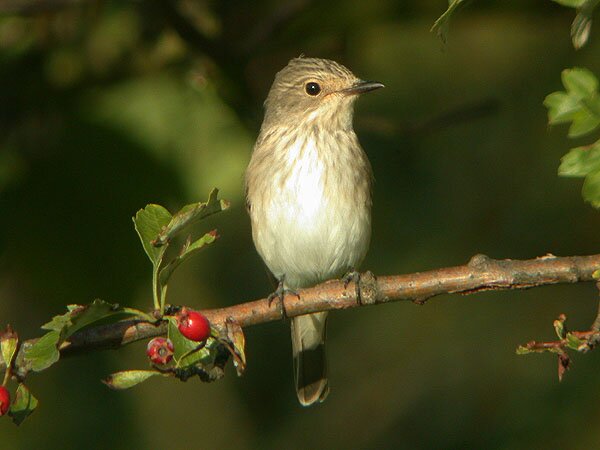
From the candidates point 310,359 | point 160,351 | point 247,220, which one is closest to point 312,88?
point 310,359

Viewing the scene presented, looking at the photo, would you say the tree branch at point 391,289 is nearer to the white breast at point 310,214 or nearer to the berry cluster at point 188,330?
the berry cluster at point 188,330

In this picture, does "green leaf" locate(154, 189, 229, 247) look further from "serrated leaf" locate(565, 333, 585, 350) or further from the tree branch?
"serrated leaf" locate(565, 333, 585, 350)

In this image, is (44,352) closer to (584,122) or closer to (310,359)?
(584,122)

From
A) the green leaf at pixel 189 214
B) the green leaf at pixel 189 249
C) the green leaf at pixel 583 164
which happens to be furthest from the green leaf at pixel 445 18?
the green leaf at pixel 189 249

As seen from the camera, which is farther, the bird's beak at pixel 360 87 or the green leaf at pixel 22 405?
the bird's beak at pixel 360 87

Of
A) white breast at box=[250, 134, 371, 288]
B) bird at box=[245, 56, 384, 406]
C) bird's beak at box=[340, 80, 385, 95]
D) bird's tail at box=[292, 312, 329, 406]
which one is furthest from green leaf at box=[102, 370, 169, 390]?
bird's tail at box=[292, 312, 329, 406]

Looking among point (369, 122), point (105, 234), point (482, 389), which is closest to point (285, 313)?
point (105, 234)
